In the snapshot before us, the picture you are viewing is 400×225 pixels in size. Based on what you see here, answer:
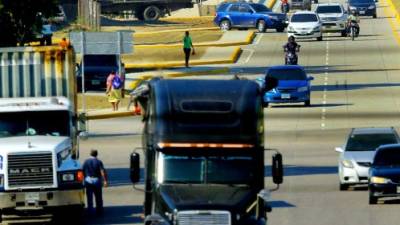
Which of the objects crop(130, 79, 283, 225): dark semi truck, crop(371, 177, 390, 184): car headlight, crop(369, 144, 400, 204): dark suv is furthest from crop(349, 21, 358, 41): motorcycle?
crop(130, 79, 283, 225): dark semi truck

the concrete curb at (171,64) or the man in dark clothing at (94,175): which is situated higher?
the man in dark clothing at (94,175)

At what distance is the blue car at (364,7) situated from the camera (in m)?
84.9

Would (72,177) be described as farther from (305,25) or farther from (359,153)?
(305,25)

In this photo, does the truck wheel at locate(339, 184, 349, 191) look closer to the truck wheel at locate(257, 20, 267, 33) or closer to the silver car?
the silver car

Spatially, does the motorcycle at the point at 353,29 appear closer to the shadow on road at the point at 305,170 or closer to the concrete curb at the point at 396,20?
the concrete curb at the point at 396,20

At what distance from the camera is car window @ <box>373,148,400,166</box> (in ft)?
94.6

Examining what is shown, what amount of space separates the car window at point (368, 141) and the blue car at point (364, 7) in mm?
52377

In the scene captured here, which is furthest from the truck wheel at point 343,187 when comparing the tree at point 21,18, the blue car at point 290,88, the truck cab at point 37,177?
the blue car at point 290,88

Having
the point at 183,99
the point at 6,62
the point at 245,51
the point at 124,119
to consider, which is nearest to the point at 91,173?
the point at 6,62

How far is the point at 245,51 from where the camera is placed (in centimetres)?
6838

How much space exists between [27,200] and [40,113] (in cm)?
192

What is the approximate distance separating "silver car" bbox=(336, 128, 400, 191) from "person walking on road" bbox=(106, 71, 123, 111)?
17.2 meters

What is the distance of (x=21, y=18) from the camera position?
41.8 m

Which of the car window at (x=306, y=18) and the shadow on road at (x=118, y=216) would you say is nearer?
the shadow on road at (x=118, y=216)
